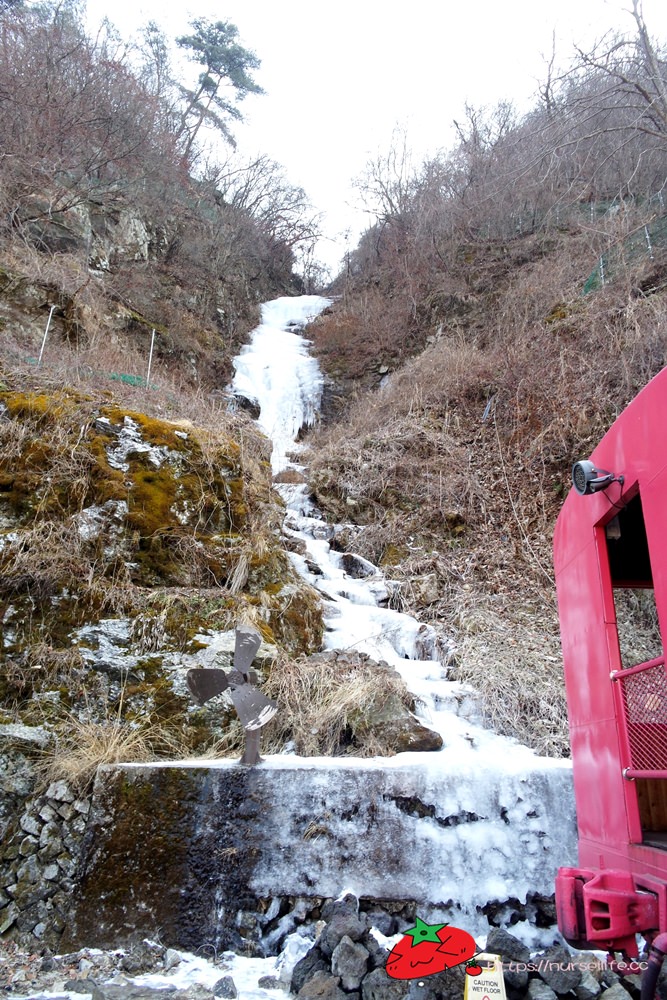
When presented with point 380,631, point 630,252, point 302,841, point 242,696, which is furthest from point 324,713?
point 630,252

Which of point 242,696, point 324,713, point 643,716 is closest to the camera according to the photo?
point 643,716

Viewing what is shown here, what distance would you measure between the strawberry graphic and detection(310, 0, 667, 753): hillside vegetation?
6.34 feet

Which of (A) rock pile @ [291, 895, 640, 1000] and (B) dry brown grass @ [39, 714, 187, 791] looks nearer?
(A) rock pile @ [291, 895, 640, 1000]

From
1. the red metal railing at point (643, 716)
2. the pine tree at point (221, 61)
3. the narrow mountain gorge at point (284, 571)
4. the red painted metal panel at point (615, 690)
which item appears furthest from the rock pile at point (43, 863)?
the pine tree at point (221, 61)

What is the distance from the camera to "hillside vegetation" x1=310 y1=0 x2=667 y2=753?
7.12 m

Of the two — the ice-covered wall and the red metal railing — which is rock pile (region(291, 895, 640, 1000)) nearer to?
the ice-covered wall

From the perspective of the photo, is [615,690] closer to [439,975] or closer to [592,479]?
[592,479]

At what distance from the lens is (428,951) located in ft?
9.78

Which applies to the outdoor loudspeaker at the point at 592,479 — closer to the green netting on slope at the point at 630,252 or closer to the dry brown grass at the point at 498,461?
the dry brown grass at the point at 498,461

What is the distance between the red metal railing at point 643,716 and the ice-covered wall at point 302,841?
1473 mm

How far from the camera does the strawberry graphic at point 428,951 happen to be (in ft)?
9.46

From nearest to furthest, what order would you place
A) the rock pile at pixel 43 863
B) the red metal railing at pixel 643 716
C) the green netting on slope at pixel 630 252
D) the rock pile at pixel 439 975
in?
the red metal railing at pixel 643 716 < the rock pile at pixel 439 975 < the rock pile at pixel 43 863 < the green netting on slope at pixel 630 252

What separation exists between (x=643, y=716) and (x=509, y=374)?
8.37 metres

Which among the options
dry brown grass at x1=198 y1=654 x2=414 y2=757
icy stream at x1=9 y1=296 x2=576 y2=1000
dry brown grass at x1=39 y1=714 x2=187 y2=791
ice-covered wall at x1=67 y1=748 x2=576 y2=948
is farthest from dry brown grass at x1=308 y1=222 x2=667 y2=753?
dry brown grass at x1=39 y1=714 x2=187 y2=791
